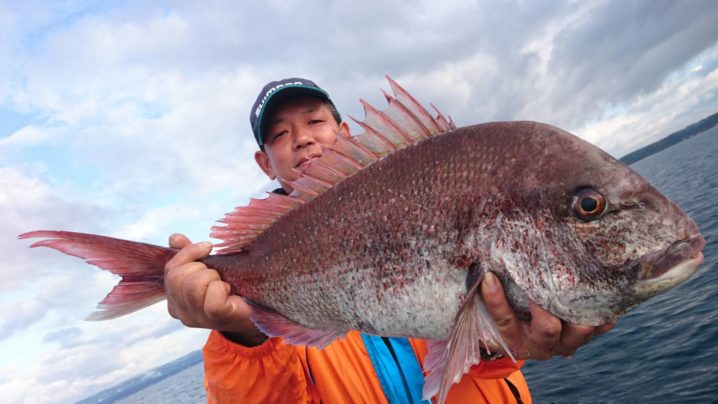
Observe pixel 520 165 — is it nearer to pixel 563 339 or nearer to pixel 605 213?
→ pixel 605 213

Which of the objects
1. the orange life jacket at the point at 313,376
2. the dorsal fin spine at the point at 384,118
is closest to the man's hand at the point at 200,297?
the orange life jacket at the point at 313,376

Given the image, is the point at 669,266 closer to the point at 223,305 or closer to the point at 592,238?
the point at 592,238

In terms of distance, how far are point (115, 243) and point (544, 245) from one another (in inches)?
107

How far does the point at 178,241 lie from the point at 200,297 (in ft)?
2.09

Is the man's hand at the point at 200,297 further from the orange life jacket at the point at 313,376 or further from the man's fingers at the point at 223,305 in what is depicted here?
the orange life jacket at the point at 313,376

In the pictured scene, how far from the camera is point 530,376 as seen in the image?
15695 millimetres

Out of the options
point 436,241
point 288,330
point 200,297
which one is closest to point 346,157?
point 436,241

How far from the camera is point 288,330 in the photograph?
268cm

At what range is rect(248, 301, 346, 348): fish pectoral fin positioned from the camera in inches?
102

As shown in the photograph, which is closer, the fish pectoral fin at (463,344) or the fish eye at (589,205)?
the fish eye at (589,205)

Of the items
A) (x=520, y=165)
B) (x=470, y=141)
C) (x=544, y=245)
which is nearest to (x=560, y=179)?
(x=520, y=165)

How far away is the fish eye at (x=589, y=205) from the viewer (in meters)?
2.02

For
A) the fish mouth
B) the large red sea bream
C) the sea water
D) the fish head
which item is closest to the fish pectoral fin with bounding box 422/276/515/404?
the large red sea bream

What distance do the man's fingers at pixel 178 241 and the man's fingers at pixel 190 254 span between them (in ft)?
0.82
